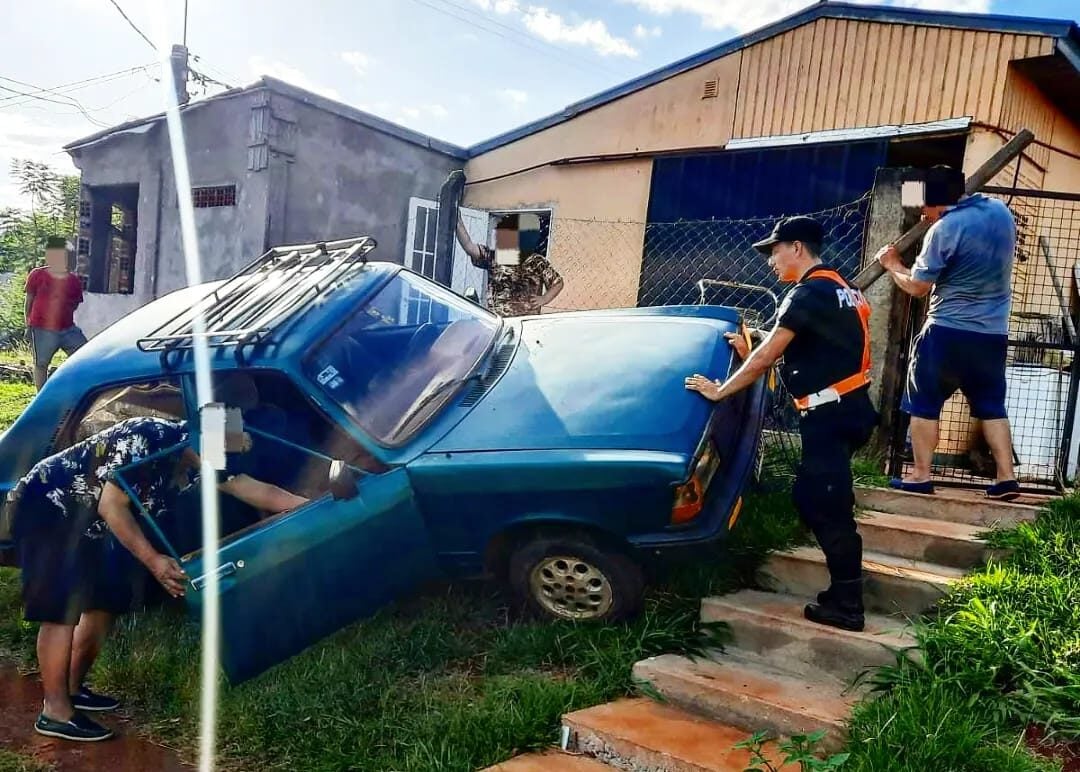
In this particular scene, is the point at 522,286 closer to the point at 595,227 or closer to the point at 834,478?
the point at 595,227

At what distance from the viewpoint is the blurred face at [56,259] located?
291 inches

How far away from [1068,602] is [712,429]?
→ 1467 millimetres

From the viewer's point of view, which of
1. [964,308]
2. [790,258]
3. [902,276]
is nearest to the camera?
[790,258]

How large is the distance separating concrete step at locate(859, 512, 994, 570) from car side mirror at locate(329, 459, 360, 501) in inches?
96.4

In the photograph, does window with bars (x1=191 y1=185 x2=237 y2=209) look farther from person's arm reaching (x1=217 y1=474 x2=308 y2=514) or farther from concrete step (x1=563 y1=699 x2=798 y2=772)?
concrete step (x1=563 y1=699 x2=798 y2=772)

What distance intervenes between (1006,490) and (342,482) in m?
3.27

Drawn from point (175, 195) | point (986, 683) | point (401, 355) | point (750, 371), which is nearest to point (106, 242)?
Result: point (175, 195)

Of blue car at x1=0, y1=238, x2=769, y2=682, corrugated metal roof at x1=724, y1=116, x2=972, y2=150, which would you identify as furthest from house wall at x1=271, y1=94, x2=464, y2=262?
blue car at x1=0, y1=238, x2=769, y2=682

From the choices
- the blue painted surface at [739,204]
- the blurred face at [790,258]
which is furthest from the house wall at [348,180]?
the blurred face at [790,258]

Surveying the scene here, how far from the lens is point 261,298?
151 inches

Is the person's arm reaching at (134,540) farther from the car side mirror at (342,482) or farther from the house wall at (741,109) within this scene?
the house wall at (741,109)

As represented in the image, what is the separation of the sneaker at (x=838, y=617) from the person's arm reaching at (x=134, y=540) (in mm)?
2529

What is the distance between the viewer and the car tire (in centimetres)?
314

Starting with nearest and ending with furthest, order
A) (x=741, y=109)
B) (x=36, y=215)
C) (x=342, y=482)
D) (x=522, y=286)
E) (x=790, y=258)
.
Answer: (x=342, y=482) < (x=790, y=258) < (x=522, y=286) < (x=741, y=109) < (x=36, y=215)
